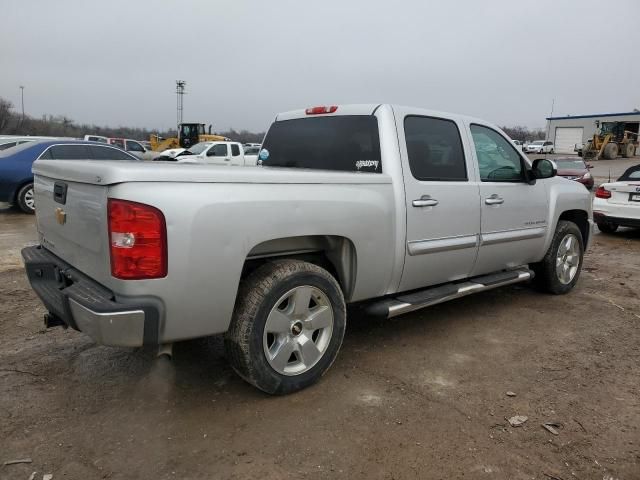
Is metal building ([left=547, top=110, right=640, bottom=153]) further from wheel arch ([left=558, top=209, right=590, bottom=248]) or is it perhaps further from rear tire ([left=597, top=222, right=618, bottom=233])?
wheel arch ([left=558, top=209, right=590, bottom=248])

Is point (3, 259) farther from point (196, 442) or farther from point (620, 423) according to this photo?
point (620, 423)

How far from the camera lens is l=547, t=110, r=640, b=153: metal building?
55300mm

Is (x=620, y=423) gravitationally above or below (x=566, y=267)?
below

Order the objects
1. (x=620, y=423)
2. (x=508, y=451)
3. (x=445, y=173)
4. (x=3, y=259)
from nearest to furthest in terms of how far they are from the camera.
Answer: (x=508, y=451) < (x=620, y=423) < (x=445, y=173) < (x=3, y=259)

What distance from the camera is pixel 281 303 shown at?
10.6 ft

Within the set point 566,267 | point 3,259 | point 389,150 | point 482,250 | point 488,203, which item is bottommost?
point 3,259

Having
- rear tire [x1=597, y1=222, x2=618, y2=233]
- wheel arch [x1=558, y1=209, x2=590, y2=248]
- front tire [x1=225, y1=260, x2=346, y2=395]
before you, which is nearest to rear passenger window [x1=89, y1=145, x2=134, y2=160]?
wheel arch [x1=558, y1=209, x2=590, y2=248]

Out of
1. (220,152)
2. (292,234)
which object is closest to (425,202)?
(292,234)

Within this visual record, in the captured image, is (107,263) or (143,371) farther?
(143,371)

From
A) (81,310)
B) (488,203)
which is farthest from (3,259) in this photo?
(488,203)

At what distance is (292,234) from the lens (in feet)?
10.2

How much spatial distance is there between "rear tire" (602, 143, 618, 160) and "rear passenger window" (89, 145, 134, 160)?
39430 mm

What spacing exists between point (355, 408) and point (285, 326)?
0.65m

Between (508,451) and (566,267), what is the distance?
3.57m
